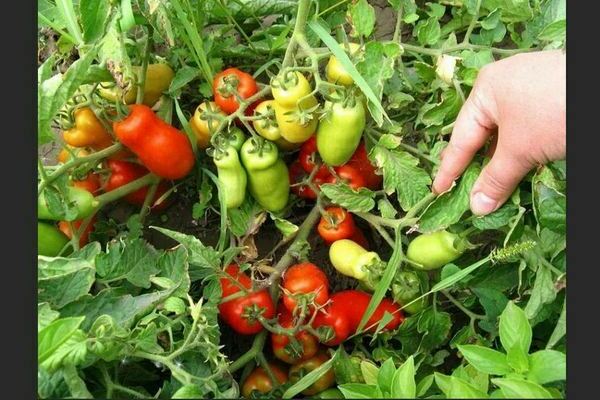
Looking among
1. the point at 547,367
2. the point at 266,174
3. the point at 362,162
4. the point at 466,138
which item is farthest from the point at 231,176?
the point at 547,367

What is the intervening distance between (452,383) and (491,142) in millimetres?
567

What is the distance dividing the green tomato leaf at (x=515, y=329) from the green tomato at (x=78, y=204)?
84 centimetres

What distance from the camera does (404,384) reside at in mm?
1078

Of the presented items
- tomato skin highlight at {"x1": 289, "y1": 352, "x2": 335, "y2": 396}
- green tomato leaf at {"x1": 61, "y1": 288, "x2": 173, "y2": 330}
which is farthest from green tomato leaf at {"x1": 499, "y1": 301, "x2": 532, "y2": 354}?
green tomato leaf at {"x1": 61, "y1": 288, "x2": 173, "y2": 330}

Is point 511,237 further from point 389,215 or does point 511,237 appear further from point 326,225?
point 326,225

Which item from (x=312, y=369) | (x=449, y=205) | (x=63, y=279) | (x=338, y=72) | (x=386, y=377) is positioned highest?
(x=338, y=72)

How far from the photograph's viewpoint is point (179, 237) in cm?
127

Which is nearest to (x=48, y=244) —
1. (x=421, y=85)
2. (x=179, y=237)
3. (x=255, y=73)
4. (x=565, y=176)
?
(x=179, y=237)

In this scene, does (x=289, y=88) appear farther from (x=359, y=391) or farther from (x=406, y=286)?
(x=359, y=391)

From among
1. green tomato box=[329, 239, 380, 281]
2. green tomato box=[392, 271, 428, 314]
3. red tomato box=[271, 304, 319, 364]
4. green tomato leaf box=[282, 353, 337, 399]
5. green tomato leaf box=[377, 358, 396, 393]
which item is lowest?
red tomato box=[271, 304, 319, 364]

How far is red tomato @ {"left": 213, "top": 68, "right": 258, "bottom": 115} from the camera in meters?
1.49

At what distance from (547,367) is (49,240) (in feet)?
3.26

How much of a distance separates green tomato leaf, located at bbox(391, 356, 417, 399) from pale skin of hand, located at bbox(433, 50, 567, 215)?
1.14 ft

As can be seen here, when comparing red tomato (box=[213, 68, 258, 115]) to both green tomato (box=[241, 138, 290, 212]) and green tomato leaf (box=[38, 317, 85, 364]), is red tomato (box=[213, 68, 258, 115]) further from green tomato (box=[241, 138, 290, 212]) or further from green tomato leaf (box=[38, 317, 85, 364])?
green tomato leaf (box=[38, 317, 85, 364])
